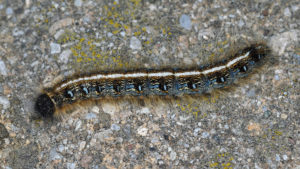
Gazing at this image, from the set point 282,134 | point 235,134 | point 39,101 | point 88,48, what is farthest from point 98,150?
point 282,134

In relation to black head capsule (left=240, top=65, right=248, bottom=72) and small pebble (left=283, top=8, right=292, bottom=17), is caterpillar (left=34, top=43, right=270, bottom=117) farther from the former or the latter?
small pebble (left=283, top=8, right=292, bottom=17)

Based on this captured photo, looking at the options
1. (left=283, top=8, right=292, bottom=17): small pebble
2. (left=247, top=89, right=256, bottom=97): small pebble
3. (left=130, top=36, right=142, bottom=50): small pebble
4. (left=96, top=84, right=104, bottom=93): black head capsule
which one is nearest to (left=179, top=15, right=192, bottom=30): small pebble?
(left=130, top=36, right=142, bottom=50): small pebble

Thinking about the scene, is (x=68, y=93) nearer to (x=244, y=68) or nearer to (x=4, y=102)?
(x=4, y=102)

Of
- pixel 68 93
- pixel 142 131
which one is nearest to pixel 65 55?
pixel 68 93

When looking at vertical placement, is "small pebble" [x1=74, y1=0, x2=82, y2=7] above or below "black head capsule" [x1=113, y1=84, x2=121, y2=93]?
above

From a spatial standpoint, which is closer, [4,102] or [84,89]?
[84,89]

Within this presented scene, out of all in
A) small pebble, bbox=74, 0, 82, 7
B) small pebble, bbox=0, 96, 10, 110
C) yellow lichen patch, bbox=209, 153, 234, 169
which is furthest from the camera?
small pebble, bbox=74, 0, 82, 7

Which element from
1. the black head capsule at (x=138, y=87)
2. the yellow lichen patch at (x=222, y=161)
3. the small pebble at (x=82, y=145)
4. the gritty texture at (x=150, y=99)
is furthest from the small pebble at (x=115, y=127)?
the yellow lichen patch at (x=222, y=161)
